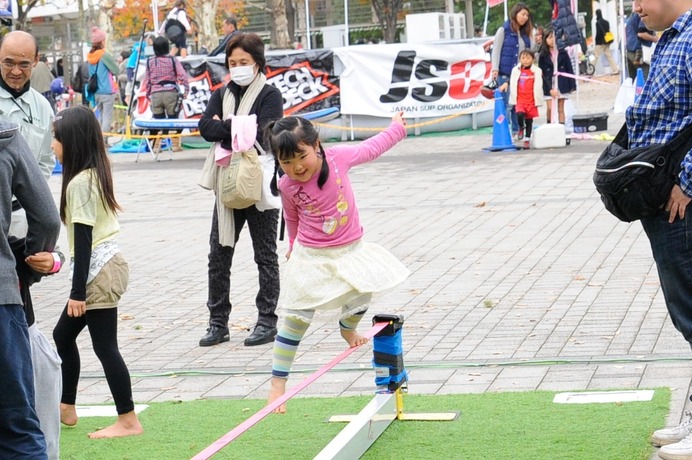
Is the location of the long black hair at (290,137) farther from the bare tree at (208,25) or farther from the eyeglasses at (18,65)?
the bare tree at (208,25)

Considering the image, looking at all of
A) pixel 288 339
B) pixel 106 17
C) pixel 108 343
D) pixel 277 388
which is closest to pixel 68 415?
pixel 108 343

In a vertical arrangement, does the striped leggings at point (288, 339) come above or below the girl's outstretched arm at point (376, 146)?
below

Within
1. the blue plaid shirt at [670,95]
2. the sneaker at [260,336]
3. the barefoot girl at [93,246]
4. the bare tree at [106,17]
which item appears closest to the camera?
the blue plaid shirt at [670,95]

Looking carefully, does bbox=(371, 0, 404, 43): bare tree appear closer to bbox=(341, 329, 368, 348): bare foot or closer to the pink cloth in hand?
the pink cloth in hand

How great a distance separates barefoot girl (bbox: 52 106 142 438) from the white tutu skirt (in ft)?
2.61

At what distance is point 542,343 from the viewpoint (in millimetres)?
6840

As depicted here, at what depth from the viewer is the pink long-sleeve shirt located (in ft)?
18.1

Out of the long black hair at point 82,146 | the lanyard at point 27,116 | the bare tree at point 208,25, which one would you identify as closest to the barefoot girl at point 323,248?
the long black hair at point 82,146

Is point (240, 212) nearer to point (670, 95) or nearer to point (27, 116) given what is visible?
point (27, 116)

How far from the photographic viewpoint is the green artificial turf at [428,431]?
4.92 meters

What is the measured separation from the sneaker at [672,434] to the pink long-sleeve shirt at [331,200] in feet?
5.46

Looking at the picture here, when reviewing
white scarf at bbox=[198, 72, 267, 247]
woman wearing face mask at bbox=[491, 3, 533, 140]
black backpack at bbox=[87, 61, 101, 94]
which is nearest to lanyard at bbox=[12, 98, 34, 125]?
white scarf at bbox=[198, 72, 267, 247]

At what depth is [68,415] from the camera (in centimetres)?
569

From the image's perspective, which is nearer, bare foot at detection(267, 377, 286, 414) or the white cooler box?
bare foot at detection(267, 377, 286, 414)
